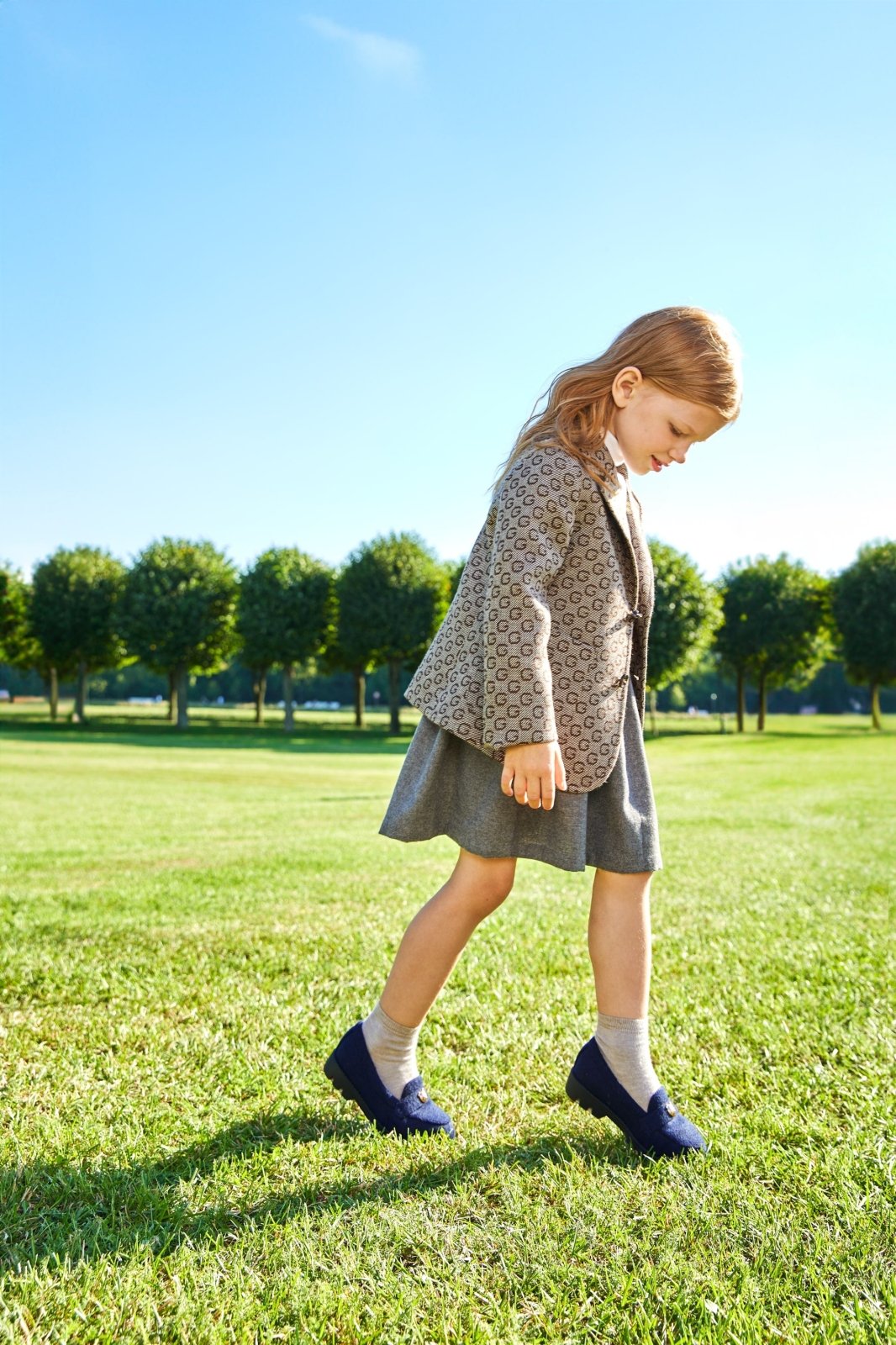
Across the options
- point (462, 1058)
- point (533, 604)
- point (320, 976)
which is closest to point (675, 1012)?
point (462, 1058)

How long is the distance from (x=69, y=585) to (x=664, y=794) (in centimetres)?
4441

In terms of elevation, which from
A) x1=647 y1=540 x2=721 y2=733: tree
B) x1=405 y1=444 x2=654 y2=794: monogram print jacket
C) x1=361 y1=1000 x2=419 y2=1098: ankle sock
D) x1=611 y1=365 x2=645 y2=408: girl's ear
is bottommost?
x1=361 y1=1000 x2=419 y2=1098: ankle sock

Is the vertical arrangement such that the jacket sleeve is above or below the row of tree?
below

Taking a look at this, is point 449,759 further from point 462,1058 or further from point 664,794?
point 664,794

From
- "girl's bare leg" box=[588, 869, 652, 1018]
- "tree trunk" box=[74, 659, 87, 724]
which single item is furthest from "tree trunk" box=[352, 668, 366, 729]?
"girl's bare leg" box=[588, 869, 652, 1018]

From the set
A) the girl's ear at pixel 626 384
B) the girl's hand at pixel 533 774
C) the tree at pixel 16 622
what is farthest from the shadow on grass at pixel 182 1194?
the tree at pixel 16 622

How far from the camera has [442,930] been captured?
2.51 m

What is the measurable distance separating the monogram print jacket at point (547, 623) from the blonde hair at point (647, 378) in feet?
0.22

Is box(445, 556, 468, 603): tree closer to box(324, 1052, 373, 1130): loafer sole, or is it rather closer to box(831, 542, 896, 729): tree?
box(831, 542, 896, 729): tree

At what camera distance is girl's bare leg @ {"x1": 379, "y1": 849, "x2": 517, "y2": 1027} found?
2500 mm

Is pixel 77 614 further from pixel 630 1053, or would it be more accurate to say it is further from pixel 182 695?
pixel 630 1053

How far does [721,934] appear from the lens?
16.4 ft

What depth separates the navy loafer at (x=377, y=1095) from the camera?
2449 mm

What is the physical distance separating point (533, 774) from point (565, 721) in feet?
0.75
